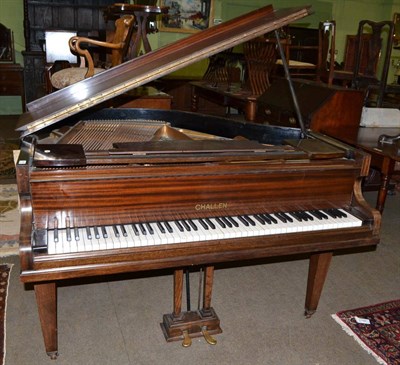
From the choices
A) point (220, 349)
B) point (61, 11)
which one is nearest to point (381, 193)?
point (220, 349)

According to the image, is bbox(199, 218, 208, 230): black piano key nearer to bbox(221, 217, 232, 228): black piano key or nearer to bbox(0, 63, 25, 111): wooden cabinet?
bbox(221, 217, 232, 228): black piano key

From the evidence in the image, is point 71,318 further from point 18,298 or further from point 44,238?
point 44,238

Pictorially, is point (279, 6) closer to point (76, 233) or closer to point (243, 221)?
point (243, 221)

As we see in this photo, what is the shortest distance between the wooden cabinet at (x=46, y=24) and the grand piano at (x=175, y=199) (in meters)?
5.28

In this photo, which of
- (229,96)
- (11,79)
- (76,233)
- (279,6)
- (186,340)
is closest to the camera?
(76,233)

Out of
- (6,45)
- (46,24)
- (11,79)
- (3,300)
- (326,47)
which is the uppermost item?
(46,24)

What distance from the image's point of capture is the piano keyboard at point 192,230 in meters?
1.65

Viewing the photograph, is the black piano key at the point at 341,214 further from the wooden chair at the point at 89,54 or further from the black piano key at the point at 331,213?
the wooden chair at the point at 89,54

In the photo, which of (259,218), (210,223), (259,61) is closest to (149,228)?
(210,223)

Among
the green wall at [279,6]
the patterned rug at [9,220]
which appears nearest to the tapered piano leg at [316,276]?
→ the patterned rug at [9,220]

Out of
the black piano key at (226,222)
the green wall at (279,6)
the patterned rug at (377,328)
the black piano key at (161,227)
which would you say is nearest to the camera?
the black piano key at (161,227)

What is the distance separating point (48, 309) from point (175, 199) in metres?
0.73

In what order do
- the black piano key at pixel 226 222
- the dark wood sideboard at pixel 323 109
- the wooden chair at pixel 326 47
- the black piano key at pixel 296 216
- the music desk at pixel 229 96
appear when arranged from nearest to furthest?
the black piano key at pixel 226 222, the black piano key at pixel 296 216, the dark wood sideboard at pixel 323 109, the music desk at pixel 229 96, the wooden chair at pixel 326 47

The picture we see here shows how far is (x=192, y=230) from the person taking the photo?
5.90 ft
